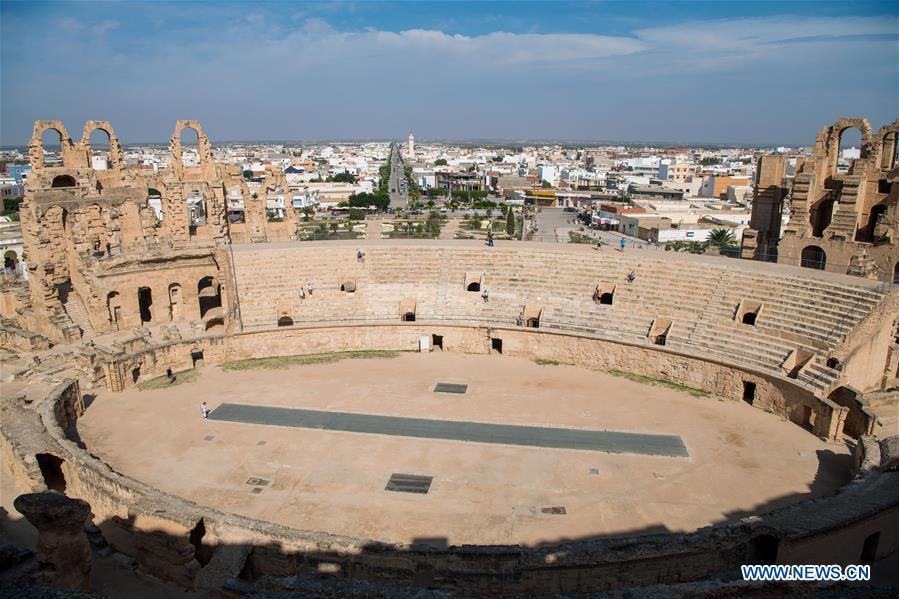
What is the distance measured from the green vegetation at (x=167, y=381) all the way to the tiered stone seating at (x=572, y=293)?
283cm

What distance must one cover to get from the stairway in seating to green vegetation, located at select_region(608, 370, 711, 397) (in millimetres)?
20584

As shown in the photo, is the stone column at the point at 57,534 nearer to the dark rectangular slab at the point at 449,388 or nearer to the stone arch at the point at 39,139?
the dark rectangular slab at the point at 449,388

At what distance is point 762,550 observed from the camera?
41.1ft

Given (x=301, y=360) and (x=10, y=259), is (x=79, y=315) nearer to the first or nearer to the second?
(x=301, y=360)

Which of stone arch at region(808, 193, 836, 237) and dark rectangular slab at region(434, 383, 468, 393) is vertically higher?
stone arch at region(808, 193, 836, 237)

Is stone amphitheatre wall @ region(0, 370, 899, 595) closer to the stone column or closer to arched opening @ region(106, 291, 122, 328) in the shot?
the stone column

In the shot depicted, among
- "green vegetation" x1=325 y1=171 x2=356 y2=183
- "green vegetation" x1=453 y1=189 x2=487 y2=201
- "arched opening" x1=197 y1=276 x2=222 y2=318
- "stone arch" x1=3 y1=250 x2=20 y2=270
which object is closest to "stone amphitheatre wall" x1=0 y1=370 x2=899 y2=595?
"arched opening" x1=197 y1=276 x2=222 y2=318

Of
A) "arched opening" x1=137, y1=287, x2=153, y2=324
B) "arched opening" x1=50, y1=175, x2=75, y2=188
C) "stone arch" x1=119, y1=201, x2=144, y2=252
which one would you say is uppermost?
"arched opening" x1=50, y1=175, x2=75, y2=188

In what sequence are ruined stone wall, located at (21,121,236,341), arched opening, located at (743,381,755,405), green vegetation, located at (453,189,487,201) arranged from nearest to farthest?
arched opening, located at (743,381,755,405) < ruined stone wall, located at (21,121,236,341) < green vegetation, located at (453,189,487,201)

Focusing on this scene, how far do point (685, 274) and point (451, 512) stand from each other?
1515 centimetres

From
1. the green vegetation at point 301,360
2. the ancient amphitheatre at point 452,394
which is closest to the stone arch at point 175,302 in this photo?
the ancient amphitheatre at point 452,394

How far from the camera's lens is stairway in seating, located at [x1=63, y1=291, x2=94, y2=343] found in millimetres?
25250

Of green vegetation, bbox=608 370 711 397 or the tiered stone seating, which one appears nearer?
green vegetation, bbox=608 370 711 397

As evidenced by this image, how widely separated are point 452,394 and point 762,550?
1082cm
